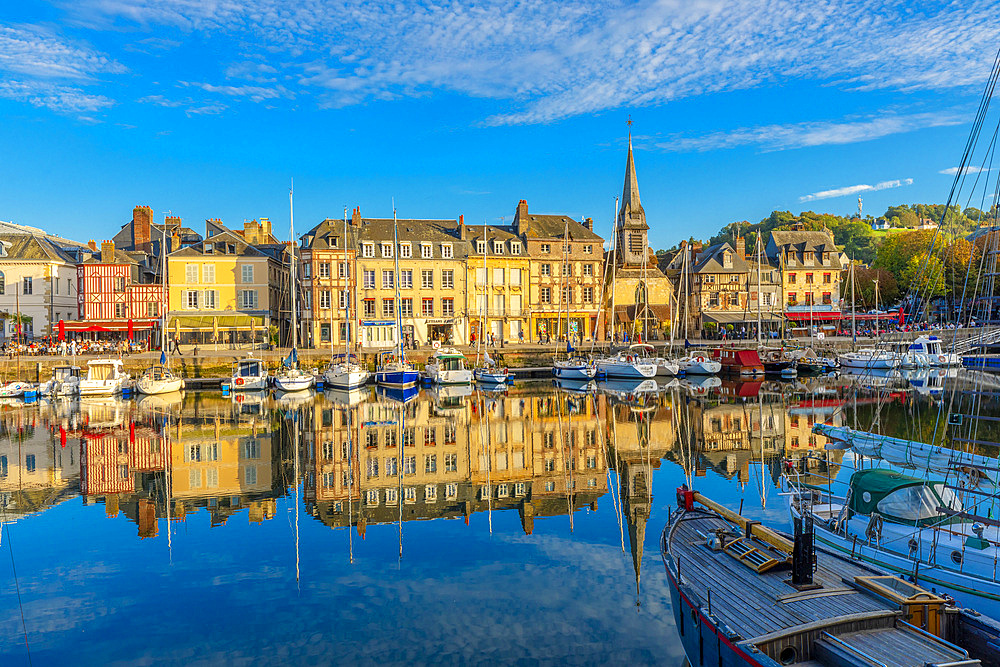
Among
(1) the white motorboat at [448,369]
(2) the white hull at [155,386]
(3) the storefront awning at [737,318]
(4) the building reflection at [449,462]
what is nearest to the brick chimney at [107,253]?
(2) the white hull at [155,386]

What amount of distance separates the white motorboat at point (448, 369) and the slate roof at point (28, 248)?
32016mm

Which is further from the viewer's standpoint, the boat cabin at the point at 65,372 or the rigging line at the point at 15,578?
the boat cabin at the point at 65,372

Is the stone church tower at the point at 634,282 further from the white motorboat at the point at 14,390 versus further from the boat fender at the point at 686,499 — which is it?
the boat fender at the point at 686,499

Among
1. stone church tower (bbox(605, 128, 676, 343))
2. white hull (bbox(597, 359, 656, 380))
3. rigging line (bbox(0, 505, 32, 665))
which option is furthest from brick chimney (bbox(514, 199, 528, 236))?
rigging line (bbox(0, 505, 32, 665))

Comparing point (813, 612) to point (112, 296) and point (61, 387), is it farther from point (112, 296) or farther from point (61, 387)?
point (112, 296)

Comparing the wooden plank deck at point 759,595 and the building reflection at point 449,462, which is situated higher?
the wooden plank deck at point 759,595

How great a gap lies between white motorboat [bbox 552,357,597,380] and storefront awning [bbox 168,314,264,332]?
24.5m

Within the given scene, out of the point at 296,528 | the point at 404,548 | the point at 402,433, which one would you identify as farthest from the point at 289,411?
the point at 404,548

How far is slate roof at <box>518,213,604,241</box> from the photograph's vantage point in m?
60.9

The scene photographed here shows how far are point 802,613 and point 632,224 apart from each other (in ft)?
198

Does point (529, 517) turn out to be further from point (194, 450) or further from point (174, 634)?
point (194, 450)

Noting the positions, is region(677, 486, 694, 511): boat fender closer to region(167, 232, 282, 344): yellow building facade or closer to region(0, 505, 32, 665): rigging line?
region(0, 505, 32, 665): rigging line

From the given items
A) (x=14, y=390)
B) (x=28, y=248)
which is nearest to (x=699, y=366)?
(x=14, y=390)

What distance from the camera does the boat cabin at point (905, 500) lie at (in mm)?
11312
